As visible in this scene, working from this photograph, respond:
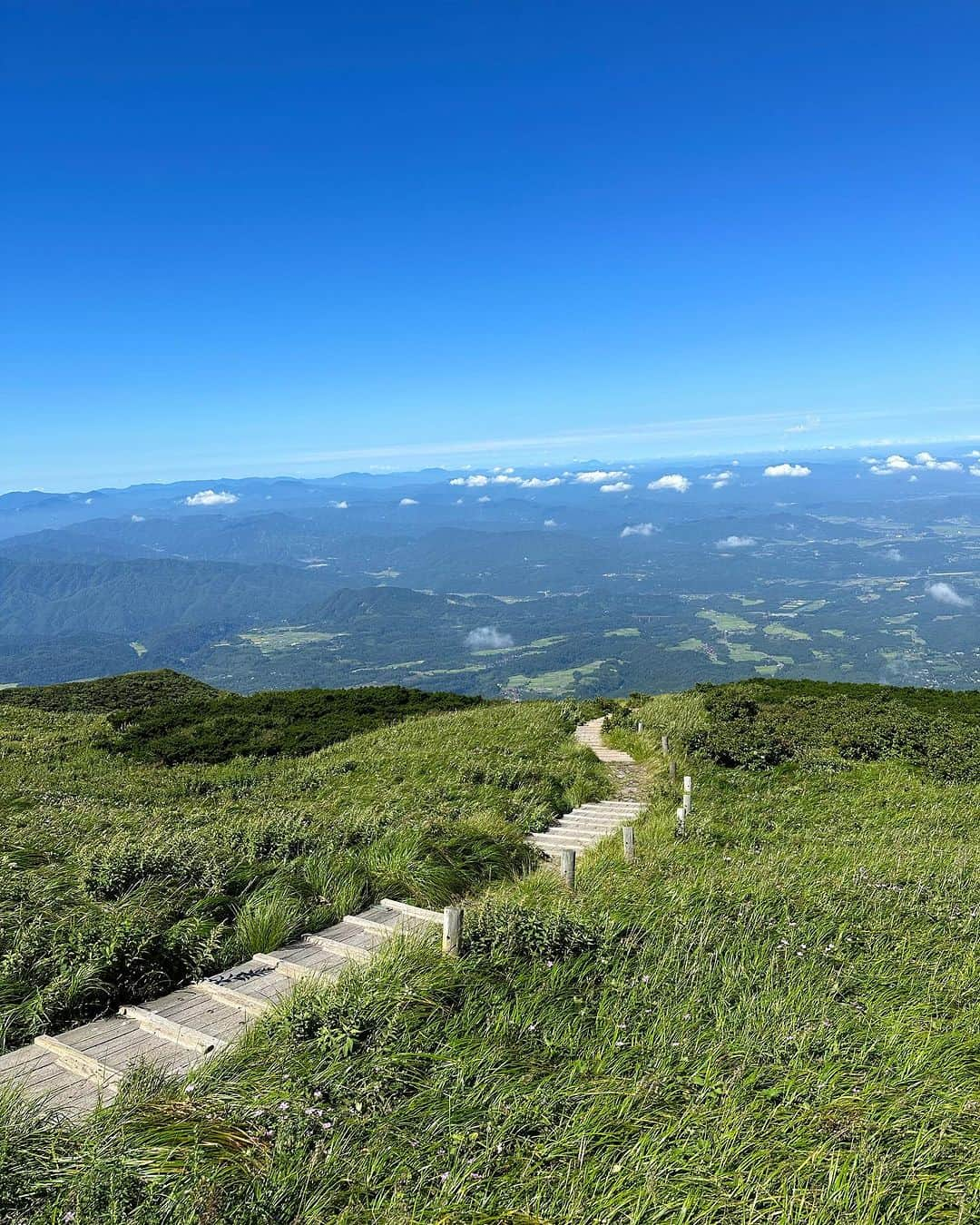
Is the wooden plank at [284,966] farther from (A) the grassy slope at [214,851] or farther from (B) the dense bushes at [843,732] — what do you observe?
(B) the dense bushes at [843,732]

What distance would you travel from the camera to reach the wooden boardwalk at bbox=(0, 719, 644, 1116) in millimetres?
4172

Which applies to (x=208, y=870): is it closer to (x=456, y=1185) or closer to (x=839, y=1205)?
(x=456, y=1185)

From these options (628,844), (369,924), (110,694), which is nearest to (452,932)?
(369,924)

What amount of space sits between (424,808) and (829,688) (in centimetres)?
2163

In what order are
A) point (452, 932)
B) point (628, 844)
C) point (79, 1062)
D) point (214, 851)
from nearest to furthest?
point (79, 1062) < point (452, 932) < point (214, 851) < point (628, 844)

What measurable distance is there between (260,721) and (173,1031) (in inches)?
807

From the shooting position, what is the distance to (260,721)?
24172mm

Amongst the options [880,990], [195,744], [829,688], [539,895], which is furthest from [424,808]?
[829,688]

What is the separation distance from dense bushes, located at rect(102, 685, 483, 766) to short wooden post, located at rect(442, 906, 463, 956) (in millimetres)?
15796

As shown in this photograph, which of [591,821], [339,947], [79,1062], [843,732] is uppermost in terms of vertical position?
[79,1062]

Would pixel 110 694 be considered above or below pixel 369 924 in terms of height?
below

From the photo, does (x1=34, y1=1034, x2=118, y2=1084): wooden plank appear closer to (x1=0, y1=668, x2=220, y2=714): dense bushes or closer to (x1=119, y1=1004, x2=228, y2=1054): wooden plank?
(x1=119, y1=1004, x2=228, y2=1054): wooden plank

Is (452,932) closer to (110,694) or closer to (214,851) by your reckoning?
(214,851)

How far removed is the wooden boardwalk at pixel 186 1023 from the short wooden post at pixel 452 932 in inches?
27.2
